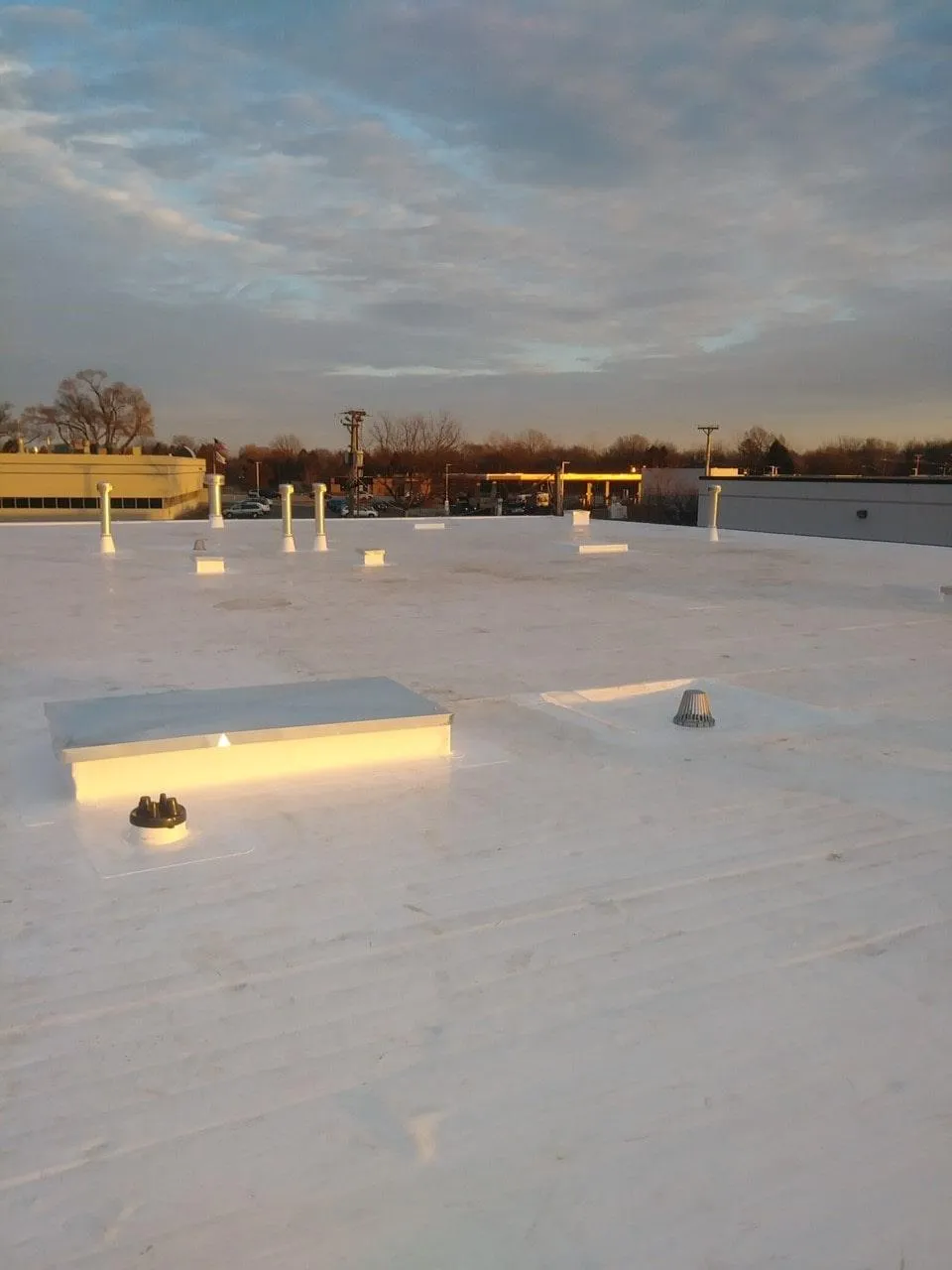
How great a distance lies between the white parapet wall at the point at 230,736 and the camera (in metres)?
4.27

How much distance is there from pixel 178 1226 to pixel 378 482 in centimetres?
7584

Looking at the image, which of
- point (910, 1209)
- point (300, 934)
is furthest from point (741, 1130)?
point (300, 934)

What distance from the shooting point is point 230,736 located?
4418 millimetres

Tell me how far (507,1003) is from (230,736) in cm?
213

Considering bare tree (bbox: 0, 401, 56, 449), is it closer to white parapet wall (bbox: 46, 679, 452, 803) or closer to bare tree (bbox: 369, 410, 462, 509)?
bare tree (bbox: 369, 410, 462, 509)

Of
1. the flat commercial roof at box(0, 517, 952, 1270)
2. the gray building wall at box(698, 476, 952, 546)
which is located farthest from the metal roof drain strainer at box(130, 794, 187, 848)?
the gray building wall at box(698, 476, 952, 546)

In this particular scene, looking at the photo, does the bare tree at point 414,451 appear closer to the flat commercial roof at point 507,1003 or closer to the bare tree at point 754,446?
the bare tree at point 754,446

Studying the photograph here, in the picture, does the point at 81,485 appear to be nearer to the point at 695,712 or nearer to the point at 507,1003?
the point at 695,712

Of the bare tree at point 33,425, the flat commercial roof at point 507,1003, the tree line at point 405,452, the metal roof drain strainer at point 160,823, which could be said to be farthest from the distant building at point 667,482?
the metal roof drain strainer at point 160,823

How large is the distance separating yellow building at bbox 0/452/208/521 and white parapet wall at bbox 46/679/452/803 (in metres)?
40.6

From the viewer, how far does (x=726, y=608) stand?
32.8ft

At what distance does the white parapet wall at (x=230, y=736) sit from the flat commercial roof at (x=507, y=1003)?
0.61ft

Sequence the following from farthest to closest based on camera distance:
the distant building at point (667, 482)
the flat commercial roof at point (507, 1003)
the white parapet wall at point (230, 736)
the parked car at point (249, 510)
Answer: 1. the distant building at point (667, 482)
2. the parked car at point (249, 510)
3. the white parapet wall at point (230, 736)
4. the flat commercial roof at point (507, 1003)

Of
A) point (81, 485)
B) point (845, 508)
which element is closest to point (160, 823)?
point (845, 508)
